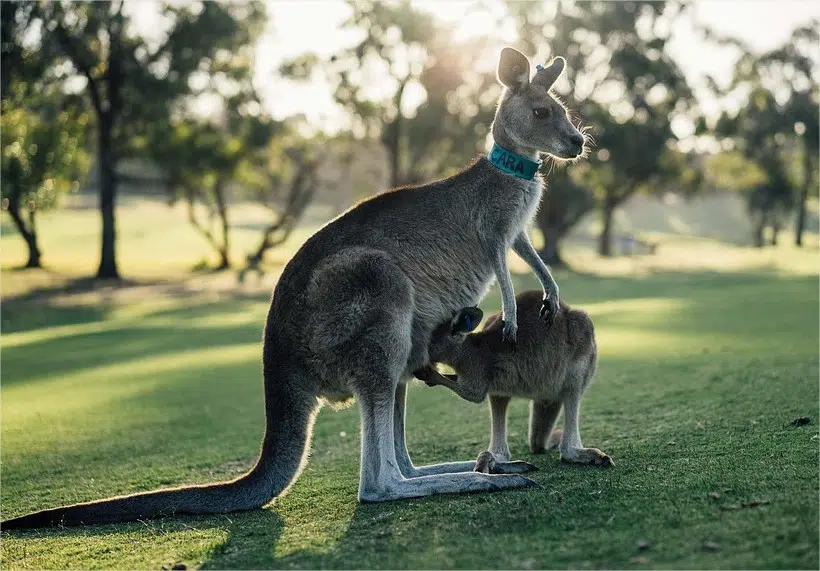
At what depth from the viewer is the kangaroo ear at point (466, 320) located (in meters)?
5.39

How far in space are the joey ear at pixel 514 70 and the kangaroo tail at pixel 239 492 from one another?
2.26 m

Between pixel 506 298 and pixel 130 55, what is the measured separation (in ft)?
98.7

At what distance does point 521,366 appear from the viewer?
5.47 meters

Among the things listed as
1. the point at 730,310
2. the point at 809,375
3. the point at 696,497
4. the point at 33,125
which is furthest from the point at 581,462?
the point at 33,125

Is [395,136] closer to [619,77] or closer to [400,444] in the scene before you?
[619,77]

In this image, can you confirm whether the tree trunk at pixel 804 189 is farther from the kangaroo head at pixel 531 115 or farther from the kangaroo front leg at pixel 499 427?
the kangaroo front leg at pixel 499 427

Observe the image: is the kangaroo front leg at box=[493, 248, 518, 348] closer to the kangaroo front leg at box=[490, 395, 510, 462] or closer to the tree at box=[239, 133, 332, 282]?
the kangaroo front leg at box=[490, 395, 510, 462]

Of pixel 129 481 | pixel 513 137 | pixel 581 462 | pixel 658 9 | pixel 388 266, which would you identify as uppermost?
pixel 658 9

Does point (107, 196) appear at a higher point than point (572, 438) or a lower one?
higher

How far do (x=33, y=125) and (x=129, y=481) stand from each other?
2752cm

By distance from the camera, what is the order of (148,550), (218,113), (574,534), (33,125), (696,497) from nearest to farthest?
(574,534) < (696,497) < (148,550) < (33,125) < (218,113)

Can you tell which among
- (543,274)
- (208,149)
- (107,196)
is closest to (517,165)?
(543,274)

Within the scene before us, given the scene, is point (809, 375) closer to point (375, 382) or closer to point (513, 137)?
point (513, 137)

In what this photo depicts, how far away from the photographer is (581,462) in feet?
18.1
